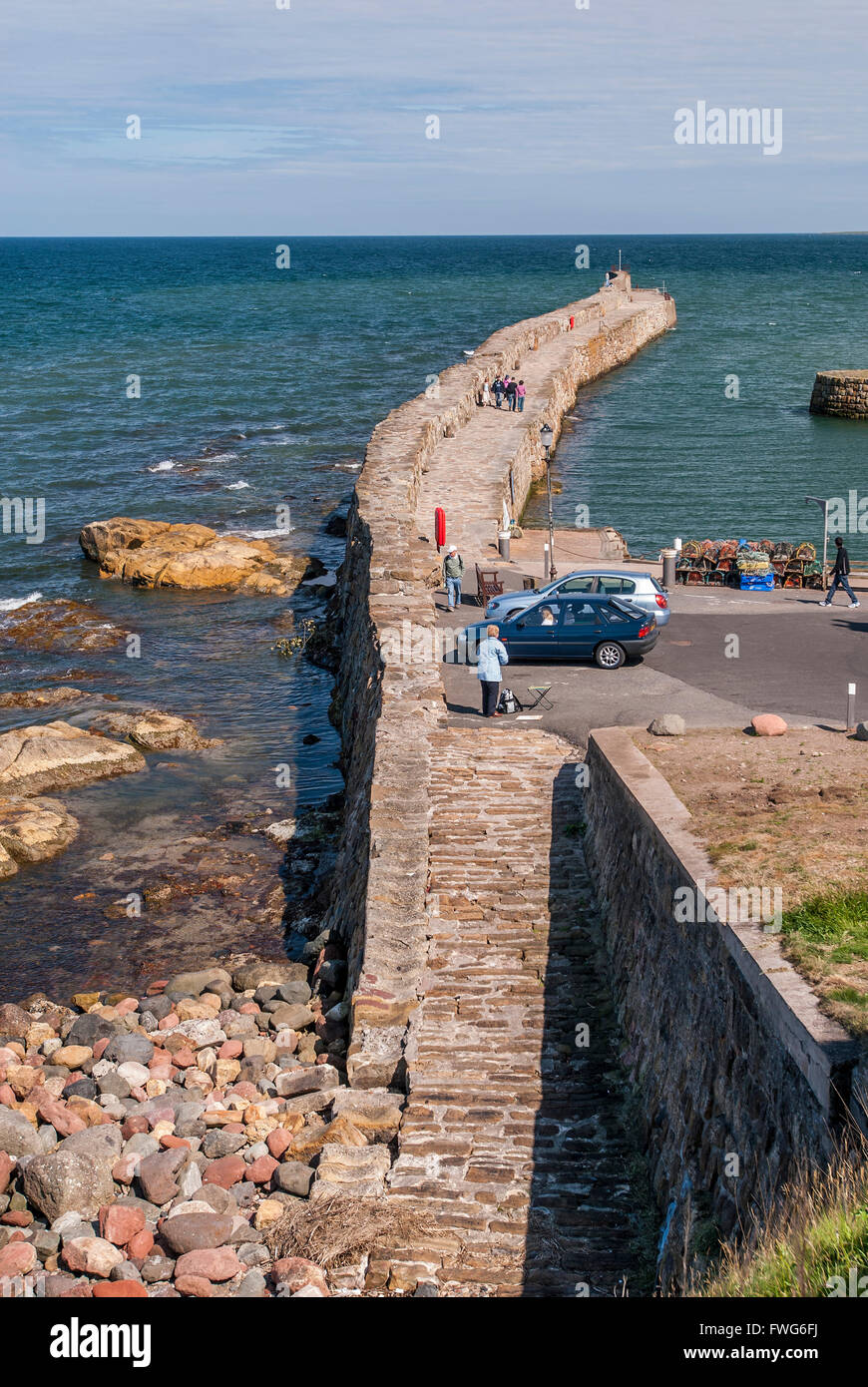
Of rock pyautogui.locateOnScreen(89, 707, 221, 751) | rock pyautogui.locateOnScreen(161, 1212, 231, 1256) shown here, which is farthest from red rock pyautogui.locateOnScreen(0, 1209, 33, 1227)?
rock pyautogui.locateOnScreen(89, 707, 221, 751)

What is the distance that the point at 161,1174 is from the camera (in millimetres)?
10773

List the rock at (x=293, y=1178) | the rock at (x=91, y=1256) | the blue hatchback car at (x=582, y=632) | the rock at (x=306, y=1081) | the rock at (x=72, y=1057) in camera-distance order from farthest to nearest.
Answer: the blue hatchback car at (x=582, y=632) < the rock at (x=72, y=1057) < the rock at (x=306, y=1081) < the rock at (x=293, y=1178) < the rock at (x=91, y=1256)

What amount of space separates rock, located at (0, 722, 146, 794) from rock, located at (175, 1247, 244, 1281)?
44.8 feet

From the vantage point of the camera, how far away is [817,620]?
2455 centimetres

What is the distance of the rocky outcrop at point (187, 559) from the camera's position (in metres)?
35.8

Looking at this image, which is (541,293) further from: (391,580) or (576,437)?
(391,580)

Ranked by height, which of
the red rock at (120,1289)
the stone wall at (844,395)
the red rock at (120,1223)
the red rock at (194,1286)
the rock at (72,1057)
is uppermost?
the stone wall at (844,395)

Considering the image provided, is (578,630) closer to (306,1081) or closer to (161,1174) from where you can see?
(306,1081)

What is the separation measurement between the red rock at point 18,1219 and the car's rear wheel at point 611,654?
43.2 ft

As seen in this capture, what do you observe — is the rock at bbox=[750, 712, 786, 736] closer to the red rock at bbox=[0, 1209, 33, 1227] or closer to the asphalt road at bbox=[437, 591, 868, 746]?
the asphalt road at bbox=[437, 591, 868, 746]

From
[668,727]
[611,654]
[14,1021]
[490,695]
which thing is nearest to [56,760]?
[14,1021]

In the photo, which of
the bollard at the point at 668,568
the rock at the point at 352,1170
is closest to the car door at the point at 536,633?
the bollard at the point at 668,568

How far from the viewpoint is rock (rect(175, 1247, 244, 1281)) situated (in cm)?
942

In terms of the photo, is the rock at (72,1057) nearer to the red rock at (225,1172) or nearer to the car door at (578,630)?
the red rock at (225,1172)
